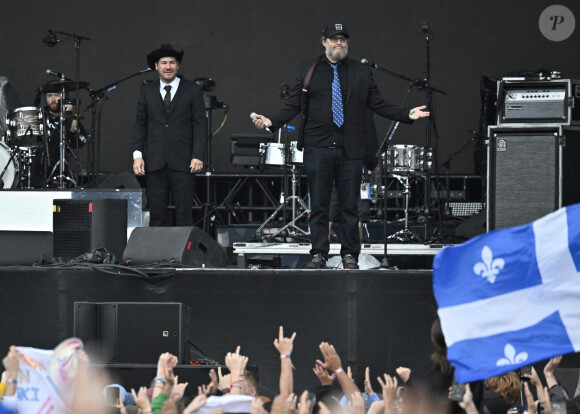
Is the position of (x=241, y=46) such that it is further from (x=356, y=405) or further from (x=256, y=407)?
(x=256, y=407)

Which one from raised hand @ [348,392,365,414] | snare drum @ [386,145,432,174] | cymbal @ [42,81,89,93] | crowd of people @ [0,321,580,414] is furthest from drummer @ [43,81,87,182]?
raised hand @ [348,392,365,414]

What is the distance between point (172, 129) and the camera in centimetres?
822

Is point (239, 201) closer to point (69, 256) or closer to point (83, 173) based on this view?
point (83, 173)

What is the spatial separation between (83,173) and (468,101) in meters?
5.60

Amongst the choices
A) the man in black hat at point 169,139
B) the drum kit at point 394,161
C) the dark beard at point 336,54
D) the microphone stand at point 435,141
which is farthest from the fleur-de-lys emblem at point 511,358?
the drum kit at point 394,161

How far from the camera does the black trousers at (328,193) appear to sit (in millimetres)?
7141

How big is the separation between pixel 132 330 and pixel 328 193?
1973 mm

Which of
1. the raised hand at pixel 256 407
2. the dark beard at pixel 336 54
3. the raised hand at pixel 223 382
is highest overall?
the dark beard at pixel 336 54

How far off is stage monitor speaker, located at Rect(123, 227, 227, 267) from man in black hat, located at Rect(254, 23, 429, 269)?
0.85 meters

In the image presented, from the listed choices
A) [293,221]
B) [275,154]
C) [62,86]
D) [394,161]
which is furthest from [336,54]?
[62,86]

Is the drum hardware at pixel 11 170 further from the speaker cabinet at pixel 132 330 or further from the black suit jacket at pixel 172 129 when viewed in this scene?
the speaker cabinet at pixel 132 330

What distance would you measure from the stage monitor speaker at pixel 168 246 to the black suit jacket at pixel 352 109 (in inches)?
42.2

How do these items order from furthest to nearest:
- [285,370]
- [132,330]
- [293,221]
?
1. [293,221]
2. [132,330]
3. [285,370]

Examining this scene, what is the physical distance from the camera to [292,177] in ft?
38.9
